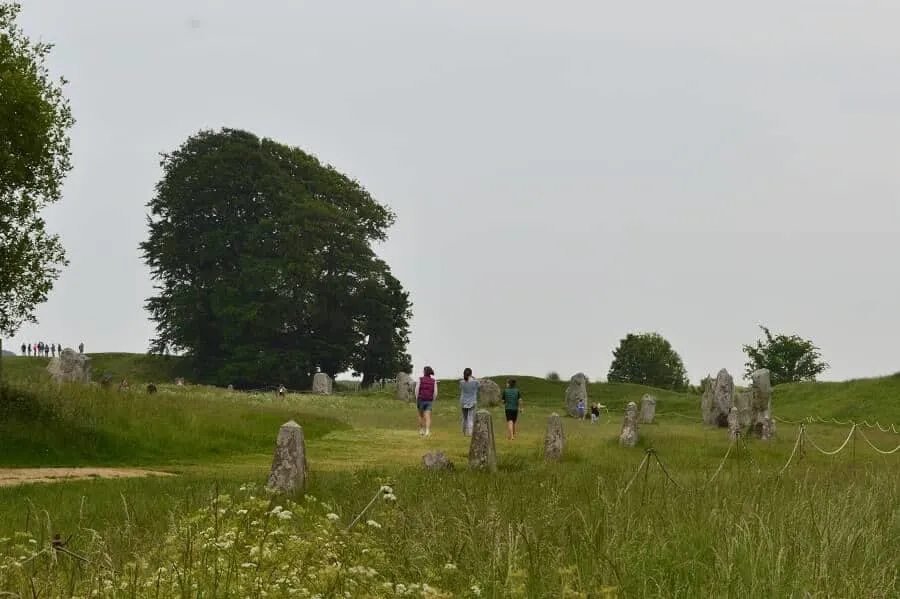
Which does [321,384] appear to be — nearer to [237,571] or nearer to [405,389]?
[405,389]

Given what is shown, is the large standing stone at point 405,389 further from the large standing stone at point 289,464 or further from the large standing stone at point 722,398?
the large standing stone at point 289,464

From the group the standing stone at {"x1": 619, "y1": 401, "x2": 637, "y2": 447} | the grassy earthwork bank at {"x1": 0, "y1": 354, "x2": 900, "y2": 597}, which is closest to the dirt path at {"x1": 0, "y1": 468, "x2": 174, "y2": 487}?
the grassy earthwork bank at {"x1": 0, "y1": 354, "x2": 900, "y2": 597}

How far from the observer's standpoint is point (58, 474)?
63.0 feet

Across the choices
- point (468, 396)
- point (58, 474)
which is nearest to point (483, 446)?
point (58, 474)

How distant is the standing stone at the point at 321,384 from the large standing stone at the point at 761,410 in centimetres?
3101

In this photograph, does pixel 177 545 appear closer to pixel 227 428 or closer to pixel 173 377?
pixel 227 428

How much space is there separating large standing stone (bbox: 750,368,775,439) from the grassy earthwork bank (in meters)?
1.82

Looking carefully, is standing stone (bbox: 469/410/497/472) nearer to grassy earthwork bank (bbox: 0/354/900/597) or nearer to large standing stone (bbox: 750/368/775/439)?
grassy earthwork bank (bbox: 0/354/900/597)

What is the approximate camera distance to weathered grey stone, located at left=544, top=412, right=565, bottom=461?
837 inches

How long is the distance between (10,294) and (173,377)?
35.2 metres

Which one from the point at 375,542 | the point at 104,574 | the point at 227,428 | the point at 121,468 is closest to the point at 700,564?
the point at 375,542

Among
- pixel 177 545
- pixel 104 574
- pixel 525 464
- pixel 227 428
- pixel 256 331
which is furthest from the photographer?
pixel 256 331

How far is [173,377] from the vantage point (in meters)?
64.2

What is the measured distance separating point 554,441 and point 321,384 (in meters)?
37.9
